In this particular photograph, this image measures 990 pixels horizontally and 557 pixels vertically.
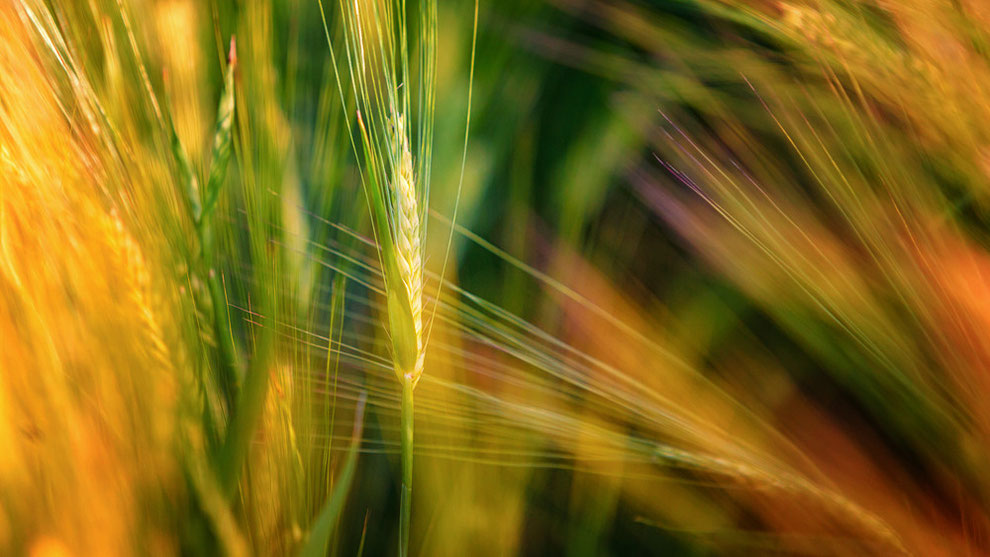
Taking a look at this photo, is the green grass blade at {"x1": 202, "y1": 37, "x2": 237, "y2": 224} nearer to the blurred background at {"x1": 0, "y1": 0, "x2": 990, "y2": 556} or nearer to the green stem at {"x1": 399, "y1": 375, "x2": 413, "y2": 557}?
the blurred background at {"x1": 0, "y1": 0, "x2": 990, "y2": 556}

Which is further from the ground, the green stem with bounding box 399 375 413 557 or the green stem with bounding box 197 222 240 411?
the green stem with bounding box 197 222 240 411

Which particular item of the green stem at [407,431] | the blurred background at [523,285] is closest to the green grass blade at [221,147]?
the blurred background at [523,285]

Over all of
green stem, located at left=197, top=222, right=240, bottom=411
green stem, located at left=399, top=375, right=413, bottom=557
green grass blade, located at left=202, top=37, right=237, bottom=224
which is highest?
green grass blade, located at left=202, top=37, right=237, bottom=224

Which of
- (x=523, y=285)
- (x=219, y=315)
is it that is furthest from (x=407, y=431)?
(x=523, y=285)

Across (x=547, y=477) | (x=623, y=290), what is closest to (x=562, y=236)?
(x=623, y=290)

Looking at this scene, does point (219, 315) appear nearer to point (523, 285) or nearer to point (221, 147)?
point (221, 147)

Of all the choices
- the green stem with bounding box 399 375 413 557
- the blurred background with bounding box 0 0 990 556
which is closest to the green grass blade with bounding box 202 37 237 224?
the blurred background with bounding box 0 0 990 556

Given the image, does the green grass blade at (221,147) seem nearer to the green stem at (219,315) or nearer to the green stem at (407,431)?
the green stem at (219,315)

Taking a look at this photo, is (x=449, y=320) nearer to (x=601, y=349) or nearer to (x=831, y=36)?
(x=601, y=349)
